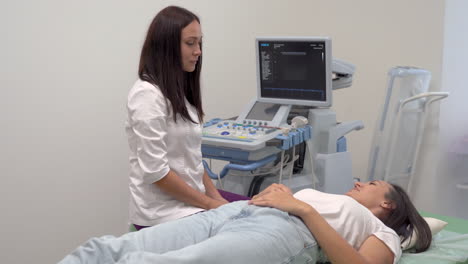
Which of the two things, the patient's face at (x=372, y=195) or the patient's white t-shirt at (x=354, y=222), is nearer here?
the patient's white t-shirt at (x=354, y=222)

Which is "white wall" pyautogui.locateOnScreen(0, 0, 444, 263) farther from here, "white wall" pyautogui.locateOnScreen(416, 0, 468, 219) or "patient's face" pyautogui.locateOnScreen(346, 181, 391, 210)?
"patient's face" pyautogui.locateOnScreen(346, 181, 391, 210)

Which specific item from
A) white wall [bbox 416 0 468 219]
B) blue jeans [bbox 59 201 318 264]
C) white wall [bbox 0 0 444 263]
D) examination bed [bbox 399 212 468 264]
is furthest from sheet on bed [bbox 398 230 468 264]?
white wall [bbox 0 0 444 263]

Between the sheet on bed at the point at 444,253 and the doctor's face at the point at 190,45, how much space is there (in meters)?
1.08

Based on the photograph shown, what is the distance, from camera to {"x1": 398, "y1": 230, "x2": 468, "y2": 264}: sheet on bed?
75.3 inches

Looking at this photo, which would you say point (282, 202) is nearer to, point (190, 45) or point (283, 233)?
point (283, 233)

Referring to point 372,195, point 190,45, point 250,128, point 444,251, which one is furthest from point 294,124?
point 444,251

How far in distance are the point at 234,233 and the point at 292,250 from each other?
206mm

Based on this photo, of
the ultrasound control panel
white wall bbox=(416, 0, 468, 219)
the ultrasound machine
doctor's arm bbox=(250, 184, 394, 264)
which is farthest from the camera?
white wall bbox=(416, 0, 468, 219)

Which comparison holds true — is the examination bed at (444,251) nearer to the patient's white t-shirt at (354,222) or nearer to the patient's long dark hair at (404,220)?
the patient's long dark hair at (404,220)

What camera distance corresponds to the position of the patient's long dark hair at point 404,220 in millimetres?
1955

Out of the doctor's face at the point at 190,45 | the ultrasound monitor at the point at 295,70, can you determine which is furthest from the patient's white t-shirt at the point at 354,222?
the ultrasound monitor at the point at 295,70

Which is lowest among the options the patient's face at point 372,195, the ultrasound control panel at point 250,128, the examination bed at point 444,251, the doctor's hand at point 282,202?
the examination bed at point 444,251

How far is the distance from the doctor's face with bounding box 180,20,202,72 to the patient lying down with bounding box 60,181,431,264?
57 cm

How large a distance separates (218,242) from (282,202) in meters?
0.35
